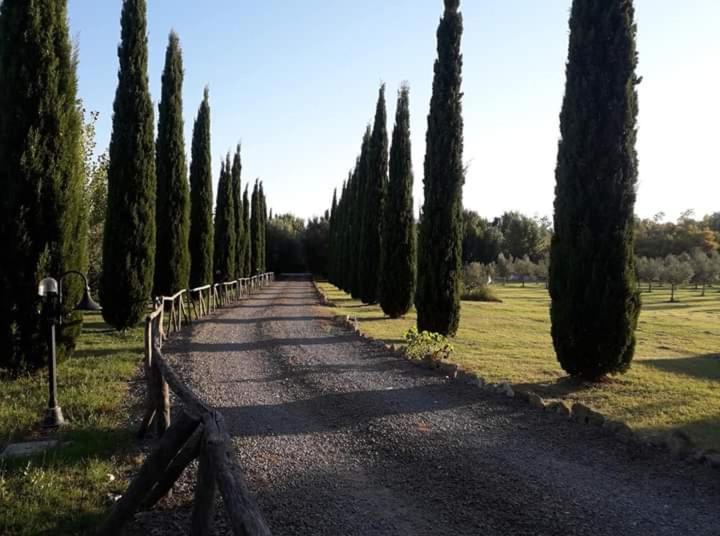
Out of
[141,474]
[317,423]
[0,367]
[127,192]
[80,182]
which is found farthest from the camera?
[127,192]

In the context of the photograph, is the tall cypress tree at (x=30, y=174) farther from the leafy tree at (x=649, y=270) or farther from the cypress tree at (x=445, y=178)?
the leafy tree at (x=649, y=270)

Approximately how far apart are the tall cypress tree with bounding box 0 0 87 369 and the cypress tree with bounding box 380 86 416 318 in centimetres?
1350

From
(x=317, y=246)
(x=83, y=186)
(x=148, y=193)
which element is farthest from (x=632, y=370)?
(x=317, y=246)

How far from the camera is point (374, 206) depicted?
27344mm

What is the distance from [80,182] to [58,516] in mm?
6531

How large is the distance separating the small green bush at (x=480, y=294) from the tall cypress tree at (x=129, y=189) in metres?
25.0

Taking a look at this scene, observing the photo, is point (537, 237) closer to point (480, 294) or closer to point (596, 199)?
point (480, 294)

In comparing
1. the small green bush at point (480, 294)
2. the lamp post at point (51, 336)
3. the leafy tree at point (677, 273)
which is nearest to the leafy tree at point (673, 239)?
the leafy tree at point (677, 273)

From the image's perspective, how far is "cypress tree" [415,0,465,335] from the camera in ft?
51.6

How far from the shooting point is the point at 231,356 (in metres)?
11.4

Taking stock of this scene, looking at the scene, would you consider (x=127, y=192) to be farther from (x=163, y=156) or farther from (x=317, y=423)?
(x=317, y=423)

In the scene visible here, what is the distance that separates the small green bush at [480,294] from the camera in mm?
36625

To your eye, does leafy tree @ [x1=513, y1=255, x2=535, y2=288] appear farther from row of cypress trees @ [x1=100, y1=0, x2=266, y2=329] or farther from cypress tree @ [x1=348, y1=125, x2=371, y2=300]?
row of cypress trees @ [x1=100, y1=0, x2=266, y2=329]

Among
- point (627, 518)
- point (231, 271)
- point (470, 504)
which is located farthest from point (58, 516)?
point (231, 271)
